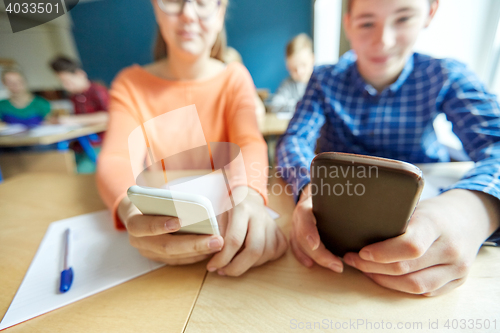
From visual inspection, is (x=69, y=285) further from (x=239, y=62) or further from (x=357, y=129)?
(x=357, y=129)

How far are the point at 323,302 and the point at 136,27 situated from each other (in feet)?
1.04

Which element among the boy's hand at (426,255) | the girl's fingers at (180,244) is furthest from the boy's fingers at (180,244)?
the boy's hand at (426,255)

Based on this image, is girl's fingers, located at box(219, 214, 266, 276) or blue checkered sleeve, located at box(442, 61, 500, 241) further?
blue checkered sleeve, located at box(442, 61, 500, 241)

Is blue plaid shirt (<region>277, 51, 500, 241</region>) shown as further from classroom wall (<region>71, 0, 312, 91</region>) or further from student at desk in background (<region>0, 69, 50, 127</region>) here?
student at desk in background (<region>0, 69, 50, 127</region>)

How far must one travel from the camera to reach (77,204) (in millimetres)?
355

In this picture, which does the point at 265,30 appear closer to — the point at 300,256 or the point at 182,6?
the point at 182,6

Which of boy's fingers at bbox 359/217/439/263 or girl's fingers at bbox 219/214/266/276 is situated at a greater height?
boy's fingers at bbox 359/217/439/263

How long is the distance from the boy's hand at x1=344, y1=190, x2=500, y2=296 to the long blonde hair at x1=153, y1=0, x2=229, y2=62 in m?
0.26

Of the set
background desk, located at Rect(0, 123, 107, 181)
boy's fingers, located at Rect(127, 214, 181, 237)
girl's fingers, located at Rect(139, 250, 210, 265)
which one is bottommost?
background desk, located at Rect(0, 123, 107, 181)

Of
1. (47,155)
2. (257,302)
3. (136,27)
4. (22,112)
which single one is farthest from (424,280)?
(22,112)

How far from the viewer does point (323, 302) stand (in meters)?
0.17

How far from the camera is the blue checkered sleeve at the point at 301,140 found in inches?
11.8

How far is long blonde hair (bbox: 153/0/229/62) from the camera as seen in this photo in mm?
245

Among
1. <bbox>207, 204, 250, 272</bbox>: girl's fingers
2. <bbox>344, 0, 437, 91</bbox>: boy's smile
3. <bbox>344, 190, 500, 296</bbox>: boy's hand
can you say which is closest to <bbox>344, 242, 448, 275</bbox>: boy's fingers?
<bbox>344, 190, 500, 296</bbox>: boy's hand
